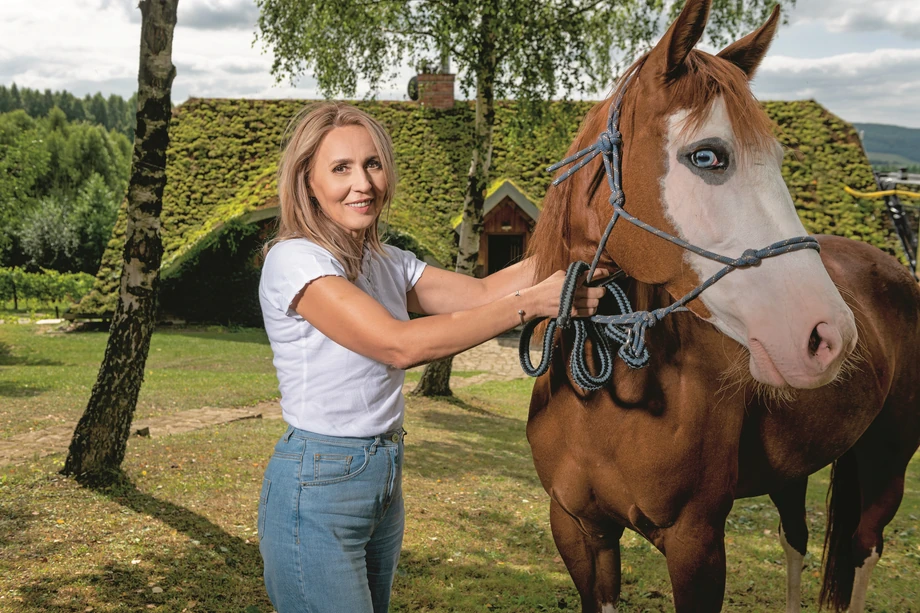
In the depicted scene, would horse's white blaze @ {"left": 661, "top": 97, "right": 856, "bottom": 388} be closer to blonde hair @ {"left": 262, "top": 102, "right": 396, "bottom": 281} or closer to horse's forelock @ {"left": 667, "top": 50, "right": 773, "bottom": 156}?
horse's forelock @ {"left": 667, "top": 50, "right": 773, "bottom": 156}

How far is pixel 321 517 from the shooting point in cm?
200

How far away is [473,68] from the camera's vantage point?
404 inches

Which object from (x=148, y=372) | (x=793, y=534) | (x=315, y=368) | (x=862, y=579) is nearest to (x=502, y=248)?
(x=148, y=372)

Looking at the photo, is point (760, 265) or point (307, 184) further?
point (307, 184)

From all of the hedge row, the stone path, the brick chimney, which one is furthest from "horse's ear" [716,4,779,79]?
the hedge row

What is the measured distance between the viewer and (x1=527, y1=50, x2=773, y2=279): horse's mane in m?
1.86

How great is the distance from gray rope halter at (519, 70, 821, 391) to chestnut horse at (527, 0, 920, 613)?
0.02 m

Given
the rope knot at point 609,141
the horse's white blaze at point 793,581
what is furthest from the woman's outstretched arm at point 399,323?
the horse's white blaze at point 793,581

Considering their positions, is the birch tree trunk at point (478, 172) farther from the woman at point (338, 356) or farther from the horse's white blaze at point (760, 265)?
the horse's white blaze at point (760, 265)

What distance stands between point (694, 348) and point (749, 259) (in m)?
0.74

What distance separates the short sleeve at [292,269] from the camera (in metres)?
2.02

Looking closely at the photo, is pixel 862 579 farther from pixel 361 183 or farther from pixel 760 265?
pixel 361 183

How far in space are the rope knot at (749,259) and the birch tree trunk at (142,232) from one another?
4.92 meters

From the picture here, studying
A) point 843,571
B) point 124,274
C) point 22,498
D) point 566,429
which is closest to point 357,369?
point 566,429
